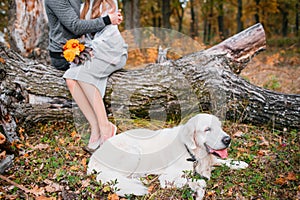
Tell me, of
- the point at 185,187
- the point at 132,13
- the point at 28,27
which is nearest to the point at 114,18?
the point at 185,187

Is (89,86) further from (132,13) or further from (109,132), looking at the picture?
(132,13)

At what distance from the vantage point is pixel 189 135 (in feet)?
8.86

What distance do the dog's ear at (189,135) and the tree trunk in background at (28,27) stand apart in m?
3.41

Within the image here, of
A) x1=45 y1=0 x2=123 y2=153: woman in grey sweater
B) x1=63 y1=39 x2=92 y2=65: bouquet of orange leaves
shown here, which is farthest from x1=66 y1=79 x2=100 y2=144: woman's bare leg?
x1=63 y1=39 x2=92 y2=65: bouquet of orange leaves

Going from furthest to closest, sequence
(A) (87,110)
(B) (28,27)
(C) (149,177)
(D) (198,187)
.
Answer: (B) (28,27) < (A) (87,110) < (C) (149,177) < (D) (198,187)

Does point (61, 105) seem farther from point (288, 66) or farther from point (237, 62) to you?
point (288, 66)

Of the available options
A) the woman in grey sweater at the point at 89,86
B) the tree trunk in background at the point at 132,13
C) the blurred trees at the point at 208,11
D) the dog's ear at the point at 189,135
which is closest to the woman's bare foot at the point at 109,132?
the woman in grey sweater at the point at 89,86

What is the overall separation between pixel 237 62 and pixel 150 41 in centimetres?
127

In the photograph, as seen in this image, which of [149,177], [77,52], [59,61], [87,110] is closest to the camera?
[149,177]

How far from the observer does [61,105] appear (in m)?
4.11

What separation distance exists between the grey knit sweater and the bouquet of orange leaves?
153 mm

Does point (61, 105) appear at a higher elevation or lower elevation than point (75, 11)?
lower

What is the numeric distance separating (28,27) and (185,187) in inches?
148

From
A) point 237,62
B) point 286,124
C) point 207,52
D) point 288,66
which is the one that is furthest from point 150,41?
point 288,66
